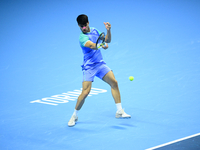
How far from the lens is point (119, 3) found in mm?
13852

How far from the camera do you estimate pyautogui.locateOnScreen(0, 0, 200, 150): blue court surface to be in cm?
543

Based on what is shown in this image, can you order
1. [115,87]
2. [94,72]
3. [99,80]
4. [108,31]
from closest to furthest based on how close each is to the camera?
[108,31], [94,72], [115,87], [99,80]

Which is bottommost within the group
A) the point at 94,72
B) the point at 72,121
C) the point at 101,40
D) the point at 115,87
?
the point at 72,121

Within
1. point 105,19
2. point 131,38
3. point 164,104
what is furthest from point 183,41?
point 164,104

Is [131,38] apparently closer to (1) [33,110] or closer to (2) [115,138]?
(1) [33,110]

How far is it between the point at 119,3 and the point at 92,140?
9449 millimetres

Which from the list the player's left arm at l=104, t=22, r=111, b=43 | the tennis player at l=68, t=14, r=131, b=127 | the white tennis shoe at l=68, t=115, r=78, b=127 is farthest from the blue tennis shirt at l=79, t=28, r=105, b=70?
the white tennis shoe at l=68, t=115, r=78, b=127

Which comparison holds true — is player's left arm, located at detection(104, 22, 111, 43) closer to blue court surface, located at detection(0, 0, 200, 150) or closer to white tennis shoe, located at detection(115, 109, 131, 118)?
white tennis shoe, located at detection(115, 109, 131, 118)

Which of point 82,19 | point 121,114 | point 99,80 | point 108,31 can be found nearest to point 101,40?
point 108,31

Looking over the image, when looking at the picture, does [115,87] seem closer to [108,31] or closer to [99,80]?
[108,31]

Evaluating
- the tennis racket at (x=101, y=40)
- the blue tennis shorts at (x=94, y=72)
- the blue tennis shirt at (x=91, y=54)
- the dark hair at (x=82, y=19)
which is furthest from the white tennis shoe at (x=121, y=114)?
the dark hair at (x=82, y=19)

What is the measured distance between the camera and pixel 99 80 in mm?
8742

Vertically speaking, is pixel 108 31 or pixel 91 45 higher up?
pixel 108 31

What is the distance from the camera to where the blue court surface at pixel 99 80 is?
17.8 feet
